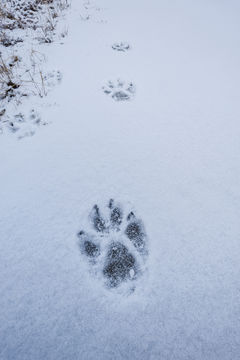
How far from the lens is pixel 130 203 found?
48.8 inches

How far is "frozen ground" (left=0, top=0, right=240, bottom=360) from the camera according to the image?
0.93 meters

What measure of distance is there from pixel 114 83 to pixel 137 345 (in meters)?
1.90

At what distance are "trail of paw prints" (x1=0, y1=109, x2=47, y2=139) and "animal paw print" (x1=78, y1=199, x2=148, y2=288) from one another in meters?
0.83

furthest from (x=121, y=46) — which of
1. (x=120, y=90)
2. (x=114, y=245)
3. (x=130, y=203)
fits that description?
(x=114, y=245)

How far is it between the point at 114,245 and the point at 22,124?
1171 mm

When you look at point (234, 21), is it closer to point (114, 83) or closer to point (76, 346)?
point (114, 83)

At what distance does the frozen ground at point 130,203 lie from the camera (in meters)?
0.93

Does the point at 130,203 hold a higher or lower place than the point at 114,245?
higher

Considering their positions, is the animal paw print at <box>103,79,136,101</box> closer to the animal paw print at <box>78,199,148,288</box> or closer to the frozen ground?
the frozen ground

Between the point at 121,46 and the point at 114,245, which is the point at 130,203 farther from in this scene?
the point at 121,46

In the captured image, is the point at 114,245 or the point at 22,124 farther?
the point at 22,124

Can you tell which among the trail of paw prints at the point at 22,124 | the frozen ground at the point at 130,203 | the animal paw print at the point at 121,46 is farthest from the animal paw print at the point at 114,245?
the animal paw print at the point at 121,46

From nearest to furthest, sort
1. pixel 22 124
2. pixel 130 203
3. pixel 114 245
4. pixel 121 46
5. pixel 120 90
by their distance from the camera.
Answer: pixel 114 245 < pixel 130 203 < pixel 22 124 < pixel 120 90 < pixel 121 46

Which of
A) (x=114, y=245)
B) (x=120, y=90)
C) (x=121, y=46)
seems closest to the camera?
(x=114, y=245)
